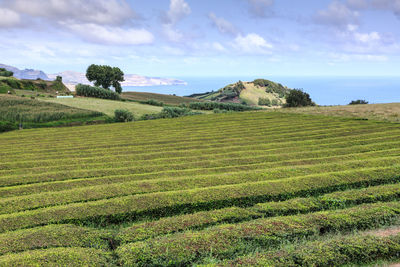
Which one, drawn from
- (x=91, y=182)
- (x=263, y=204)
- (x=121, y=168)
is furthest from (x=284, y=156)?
(x=91, y=182)

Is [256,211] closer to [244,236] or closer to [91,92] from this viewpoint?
[244,236]

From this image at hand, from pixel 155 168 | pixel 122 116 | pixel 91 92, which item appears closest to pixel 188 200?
pixel 155 168

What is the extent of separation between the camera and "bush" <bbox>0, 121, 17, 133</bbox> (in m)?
34.7

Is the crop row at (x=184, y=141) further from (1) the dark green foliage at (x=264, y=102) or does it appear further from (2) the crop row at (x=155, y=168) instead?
(1) the dark green foliage at (x=264, y=102)

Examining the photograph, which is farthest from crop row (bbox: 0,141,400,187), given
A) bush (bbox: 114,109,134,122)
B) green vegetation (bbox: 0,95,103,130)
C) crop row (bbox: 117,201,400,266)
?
bush (bbox: 114,109,134,122)

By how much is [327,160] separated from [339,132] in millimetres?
11173

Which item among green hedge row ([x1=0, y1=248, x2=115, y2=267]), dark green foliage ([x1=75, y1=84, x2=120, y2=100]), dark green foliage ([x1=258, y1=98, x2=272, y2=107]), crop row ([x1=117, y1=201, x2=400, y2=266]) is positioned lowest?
green hedge row ([x1=0, y1=248, x2=115, y2=267])

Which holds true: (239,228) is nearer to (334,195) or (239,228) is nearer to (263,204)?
(263,204)

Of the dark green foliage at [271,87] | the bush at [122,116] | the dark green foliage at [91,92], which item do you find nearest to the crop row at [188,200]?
the bush at [122,116]

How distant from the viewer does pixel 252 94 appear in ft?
538

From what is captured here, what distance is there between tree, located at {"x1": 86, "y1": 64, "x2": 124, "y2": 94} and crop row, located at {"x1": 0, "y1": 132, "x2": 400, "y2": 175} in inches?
2712

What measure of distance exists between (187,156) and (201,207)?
26.8 feet

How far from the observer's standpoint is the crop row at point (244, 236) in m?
6.80

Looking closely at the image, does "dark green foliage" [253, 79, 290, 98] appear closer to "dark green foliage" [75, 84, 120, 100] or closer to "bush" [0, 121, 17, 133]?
"dark green foliage" [75, 84, 120, 100]
